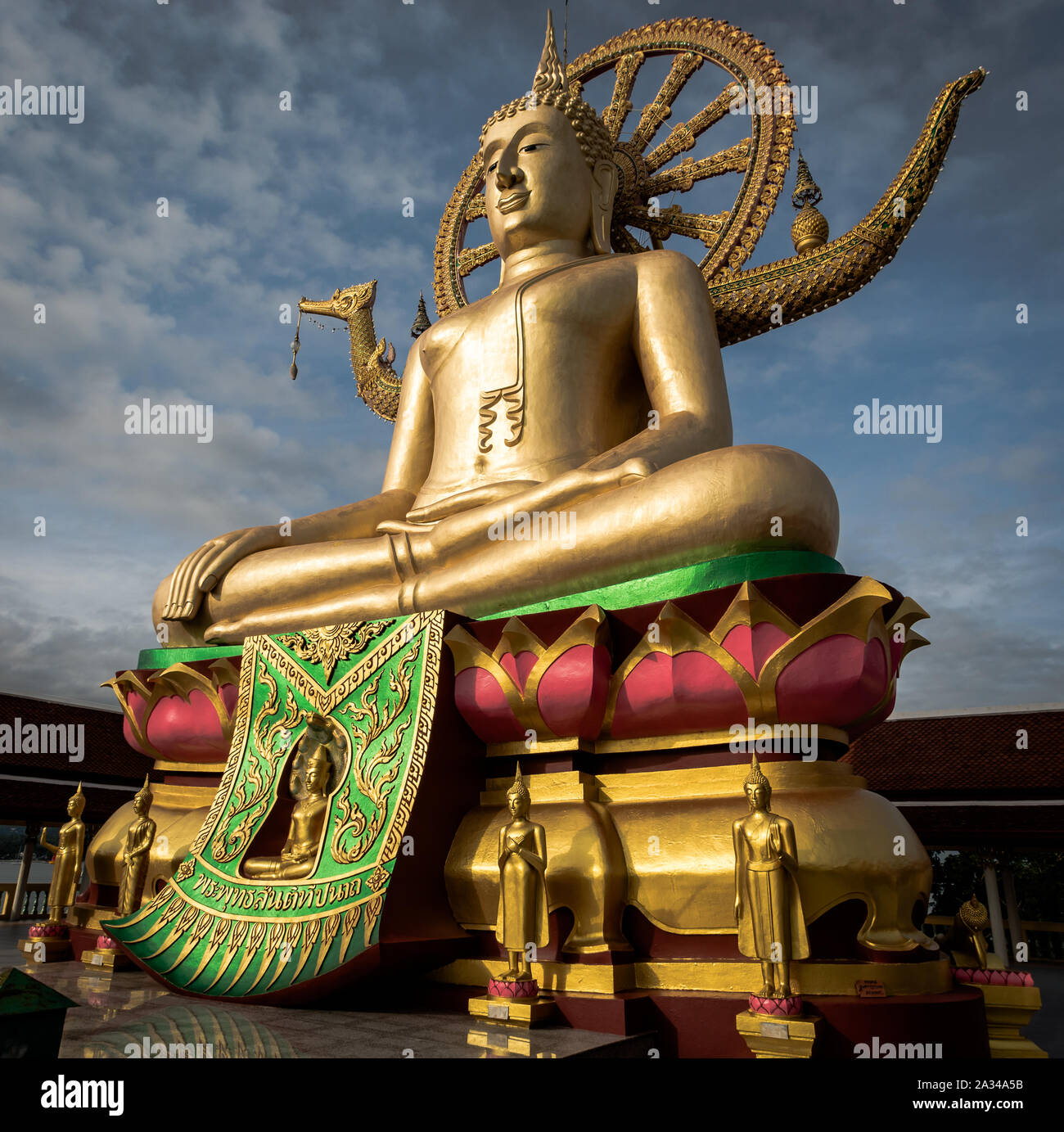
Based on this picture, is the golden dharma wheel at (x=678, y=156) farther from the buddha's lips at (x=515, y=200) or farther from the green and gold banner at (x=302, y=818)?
the green and gold banner at (x=302, y=818)

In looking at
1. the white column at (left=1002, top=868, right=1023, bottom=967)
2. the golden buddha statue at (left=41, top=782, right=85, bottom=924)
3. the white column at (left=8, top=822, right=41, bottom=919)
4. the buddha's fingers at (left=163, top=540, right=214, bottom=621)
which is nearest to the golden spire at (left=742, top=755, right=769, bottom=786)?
the buddha's fingers at (left=163, top=540, right=214, bottom=621)

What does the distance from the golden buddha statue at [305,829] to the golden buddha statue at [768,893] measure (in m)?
1.92

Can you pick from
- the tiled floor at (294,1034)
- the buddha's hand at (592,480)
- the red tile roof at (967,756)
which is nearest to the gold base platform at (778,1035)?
the tiled floor at (294,1034)

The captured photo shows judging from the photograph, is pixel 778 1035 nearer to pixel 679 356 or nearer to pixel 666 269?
pixel 679 356

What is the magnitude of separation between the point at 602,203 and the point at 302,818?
491cm

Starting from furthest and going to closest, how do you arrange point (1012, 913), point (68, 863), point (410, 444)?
point (1012, 913) → point (410, 444) → point (68, 863)

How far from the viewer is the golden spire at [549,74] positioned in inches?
264

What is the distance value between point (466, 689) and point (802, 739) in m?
1.54

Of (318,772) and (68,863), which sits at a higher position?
(318,772)

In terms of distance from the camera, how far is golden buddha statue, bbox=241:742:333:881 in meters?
4.09

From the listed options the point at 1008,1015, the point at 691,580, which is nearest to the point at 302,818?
the point at 691,580

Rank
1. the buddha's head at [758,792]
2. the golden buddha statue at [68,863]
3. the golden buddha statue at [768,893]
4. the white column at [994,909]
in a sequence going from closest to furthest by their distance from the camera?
the golden buddha statue at [768,893] → the buddha's head at [758,792] → the golden buddha statue at [68,863] → the white column at [994,909]

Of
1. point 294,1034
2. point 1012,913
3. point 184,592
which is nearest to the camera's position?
point 294,1034

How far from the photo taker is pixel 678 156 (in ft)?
25.7
